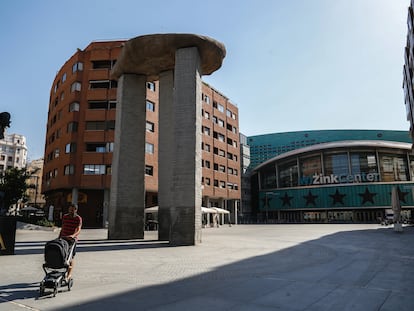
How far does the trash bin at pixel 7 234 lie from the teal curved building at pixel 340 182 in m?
62.9

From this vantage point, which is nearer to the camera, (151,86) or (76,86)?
(76,86)

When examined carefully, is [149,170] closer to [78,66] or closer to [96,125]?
[96,125]

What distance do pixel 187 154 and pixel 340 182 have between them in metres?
60.3

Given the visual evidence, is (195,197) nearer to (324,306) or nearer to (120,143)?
(120,143)

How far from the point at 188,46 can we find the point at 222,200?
40644mm

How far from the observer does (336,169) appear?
70688 millimetres

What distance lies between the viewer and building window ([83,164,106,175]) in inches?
1470

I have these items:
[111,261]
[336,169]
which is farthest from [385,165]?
[111,261]

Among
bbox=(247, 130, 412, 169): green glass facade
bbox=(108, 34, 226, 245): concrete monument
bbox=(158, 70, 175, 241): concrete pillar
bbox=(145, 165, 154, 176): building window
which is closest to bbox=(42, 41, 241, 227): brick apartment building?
bbox=(145, 165, 154, 176): building window

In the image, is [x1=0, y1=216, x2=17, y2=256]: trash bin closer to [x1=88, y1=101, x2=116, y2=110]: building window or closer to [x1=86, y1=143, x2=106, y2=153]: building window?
[x1=86, y1=143, x2=106, y2=153]: building window

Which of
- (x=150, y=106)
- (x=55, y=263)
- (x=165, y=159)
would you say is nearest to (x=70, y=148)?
(x=150, y=106)

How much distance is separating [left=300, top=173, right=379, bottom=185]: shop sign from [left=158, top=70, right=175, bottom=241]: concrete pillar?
5787 centimetres

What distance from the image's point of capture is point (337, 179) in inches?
2751

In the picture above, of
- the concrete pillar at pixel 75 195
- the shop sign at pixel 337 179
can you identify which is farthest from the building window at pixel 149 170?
the shop sign at pixel 337 179
